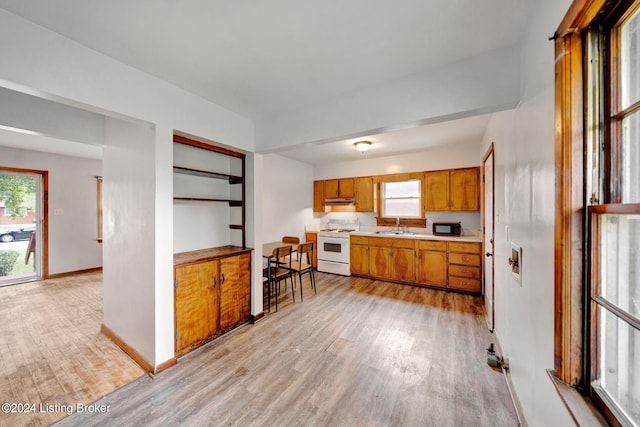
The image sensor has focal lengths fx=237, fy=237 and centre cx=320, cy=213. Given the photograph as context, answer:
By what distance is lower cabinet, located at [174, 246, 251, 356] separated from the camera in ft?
7.43

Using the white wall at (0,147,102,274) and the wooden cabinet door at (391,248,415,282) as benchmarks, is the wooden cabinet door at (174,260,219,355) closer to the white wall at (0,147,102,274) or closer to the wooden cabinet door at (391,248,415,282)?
the wooden cabinet door at (391,248,415,282)

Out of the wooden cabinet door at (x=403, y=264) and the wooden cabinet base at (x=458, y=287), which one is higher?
the wooden cabinet door at (x=403, y=264)

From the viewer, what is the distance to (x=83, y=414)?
1643 millimetres

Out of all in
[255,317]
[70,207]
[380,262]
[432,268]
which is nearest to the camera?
[255,317]

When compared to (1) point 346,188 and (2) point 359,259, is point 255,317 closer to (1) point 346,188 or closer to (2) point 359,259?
(2) point 359,259

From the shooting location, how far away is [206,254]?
8.64 feet

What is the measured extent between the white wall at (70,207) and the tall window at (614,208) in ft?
24.4

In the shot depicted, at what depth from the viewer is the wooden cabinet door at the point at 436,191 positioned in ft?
14.3

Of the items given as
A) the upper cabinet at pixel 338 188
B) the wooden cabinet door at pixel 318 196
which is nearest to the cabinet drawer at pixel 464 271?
the upper cabinet at pixel 338 188

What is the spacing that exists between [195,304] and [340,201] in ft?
12.4

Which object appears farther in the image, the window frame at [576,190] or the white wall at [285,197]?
the white wall at [285,197]

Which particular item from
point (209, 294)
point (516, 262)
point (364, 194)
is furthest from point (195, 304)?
point (364, 194)

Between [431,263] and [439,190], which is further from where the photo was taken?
[439,190]

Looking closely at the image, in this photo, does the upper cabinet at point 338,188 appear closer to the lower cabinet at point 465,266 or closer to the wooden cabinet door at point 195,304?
the lower cabinet at point 465,266
